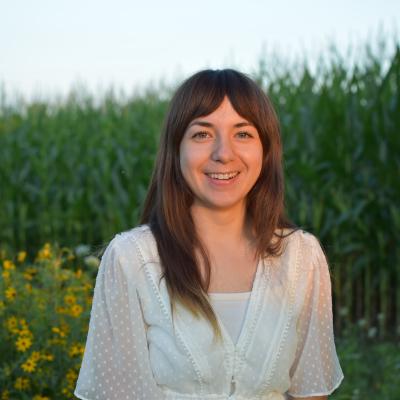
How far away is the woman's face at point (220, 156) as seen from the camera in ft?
7.45

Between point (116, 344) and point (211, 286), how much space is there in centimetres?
30

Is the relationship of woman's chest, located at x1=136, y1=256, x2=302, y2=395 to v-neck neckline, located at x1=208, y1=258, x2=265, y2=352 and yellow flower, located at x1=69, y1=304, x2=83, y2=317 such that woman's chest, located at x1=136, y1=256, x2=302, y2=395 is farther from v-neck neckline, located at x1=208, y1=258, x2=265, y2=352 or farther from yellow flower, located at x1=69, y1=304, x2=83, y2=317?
yellow flower, located at x1=69, y1=304, x2=83, y2=317

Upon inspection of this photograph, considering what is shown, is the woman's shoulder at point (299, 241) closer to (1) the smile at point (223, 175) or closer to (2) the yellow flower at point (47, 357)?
(1) the smile at point (223, 175)

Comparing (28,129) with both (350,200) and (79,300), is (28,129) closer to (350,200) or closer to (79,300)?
(350,200)

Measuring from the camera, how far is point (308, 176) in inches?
234

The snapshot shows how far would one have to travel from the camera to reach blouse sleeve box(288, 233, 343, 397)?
235cm

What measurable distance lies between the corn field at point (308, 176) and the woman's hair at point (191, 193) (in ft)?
10.3

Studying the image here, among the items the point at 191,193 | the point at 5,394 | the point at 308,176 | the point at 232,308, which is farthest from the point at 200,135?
the point at 308,176

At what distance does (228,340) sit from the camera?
2229mm

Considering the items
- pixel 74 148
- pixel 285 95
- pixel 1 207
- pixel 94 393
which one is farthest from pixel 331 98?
pixel 94 393

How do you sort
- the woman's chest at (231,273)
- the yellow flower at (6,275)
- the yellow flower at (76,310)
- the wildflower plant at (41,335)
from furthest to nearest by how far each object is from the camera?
the yellow flower at (6,275), the yellow flower at (76,310), the wildflower plant at (41,335), the woman's chest at (231,273)

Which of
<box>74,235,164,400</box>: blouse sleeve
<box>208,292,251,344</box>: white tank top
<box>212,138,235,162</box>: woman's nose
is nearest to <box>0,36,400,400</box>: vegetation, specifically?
<box>74,235,164,400</box>: blouse sleeve

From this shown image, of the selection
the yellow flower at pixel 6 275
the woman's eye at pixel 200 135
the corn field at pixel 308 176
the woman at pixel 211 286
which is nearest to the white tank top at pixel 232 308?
the woman at pixel 211 286

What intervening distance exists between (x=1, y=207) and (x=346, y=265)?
9.92 feet
